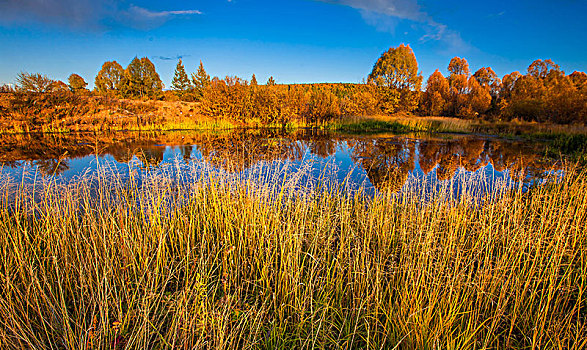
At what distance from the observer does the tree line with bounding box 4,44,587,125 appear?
74.1ft

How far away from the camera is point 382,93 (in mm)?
28328

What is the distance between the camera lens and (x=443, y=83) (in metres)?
37.0

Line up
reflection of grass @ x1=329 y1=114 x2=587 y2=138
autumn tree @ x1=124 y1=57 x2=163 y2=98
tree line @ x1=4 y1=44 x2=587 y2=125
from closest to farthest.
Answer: reflection of grass @ x1=329 y1=114 x2=587 y2=138 < tree line @ x1=4 y1=44 x2=587 y2=125 < autumn tree @ x1=124 y1=57 x2=163 y2=98

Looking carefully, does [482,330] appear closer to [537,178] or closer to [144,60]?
[537,178]

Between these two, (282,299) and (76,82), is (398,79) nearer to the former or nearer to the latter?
(282,299)

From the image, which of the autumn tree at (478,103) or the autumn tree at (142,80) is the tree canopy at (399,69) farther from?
the autumn tree at (142,80)

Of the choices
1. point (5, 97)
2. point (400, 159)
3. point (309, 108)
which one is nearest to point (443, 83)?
point (309, 108)

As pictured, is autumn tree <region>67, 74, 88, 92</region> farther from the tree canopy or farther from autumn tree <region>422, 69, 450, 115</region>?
autumn tree <region>422, 69, 450, 115</region>

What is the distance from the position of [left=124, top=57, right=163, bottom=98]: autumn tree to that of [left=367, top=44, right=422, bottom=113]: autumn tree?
3073 centimetres

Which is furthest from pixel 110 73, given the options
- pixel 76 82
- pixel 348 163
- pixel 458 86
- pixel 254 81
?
pixel 458 86

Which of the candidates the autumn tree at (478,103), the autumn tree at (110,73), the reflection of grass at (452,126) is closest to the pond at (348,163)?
the reflection of grass at (452,126)

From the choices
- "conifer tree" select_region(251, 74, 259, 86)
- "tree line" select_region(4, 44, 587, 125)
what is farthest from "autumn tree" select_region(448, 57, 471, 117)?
"conifer tree" select_region(251, 74, 259, 86)

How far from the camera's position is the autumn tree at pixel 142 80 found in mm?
35406

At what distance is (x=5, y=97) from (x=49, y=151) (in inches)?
615
